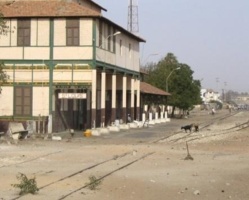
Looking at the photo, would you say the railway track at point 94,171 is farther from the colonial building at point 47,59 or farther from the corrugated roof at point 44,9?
the corrugated roof at point 44,9

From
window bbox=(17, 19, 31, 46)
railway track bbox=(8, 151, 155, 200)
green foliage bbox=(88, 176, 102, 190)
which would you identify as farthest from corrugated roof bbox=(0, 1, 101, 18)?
green foliage bbox=(88, 176, 102, 190)

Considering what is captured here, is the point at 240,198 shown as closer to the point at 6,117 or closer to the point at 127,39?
the point at 6,117

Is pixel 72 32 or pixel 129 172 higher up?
pixel 72 32

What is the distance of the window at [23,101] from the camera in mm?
42562

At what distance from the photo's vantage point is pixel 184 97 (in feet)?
302

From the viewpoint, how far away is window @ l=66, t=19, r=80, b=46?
1666 inches

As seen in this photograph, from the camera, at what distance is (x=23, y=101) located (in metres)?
42.7

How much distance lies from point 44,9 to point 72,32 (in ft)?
9.29

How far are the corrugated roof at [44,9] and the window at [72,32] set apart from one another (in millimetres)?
568

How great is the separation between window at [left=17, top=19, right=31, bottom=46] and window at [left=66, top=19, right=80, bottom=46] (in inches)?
113

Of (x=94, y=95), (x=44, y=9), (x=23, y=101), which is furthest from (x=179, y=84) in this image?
(x=23, y=101)

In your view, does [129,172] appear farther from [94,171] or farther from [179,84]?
[179,84]

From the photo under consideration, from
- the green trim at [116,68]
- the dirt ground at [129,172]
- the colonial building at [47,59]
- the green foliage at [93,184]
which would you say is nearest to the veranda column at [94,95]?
the colonial building at [47,59]

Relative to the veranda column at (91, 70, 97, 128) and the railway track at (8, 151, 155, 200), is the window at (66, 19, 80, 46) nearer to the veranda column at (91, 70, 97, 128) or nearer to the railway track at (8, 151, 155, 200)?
the veranda column at (91, 70, 97, 128)
